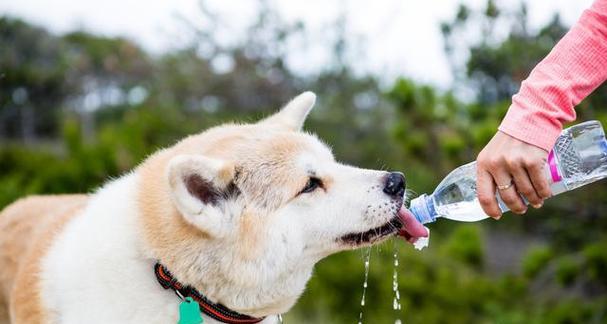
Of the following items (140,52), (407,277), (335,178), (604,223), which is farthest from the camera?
(140,52)

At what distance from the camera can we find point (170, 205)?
2443 millimetres

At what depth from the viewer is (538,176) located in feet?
6.58

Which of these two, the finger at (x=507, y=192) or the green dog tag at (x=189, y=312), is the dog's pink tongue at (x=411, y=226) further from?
the green dog tag at (x=189, y=312)

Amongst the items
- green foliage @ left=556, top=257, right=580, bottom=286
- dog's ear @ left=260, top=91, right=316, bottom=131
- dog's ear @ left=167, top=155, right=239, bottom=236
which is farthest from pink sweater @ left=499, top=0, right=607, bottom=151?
green foliage @ left=556, top=257, right=580, bottom=286

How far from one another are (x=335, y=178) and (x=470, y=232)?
14.1ft

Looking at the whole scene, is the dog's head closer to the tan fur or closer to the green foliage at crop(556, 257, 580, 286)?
the tan fur

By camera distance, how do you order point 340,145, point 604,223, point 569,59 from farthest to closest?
point 340,145, point 604,223, point 569,59

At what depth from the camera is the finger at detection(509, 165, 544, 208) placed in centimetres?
201

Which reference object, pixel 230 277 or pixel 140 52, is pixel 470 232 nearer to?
pixel 230 277

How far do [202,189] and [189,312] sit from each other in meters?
0.45

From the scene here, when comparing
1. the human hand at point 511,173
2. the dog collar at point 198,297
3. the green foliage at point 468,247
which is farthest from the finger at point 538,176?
the green foliage at point 468,247

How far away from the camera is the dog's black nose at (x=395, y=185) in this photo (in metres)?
2.58

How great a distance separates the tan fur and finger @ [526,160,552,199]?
1.86 metres

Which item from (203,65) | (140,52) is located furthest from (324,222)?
(140,52)
